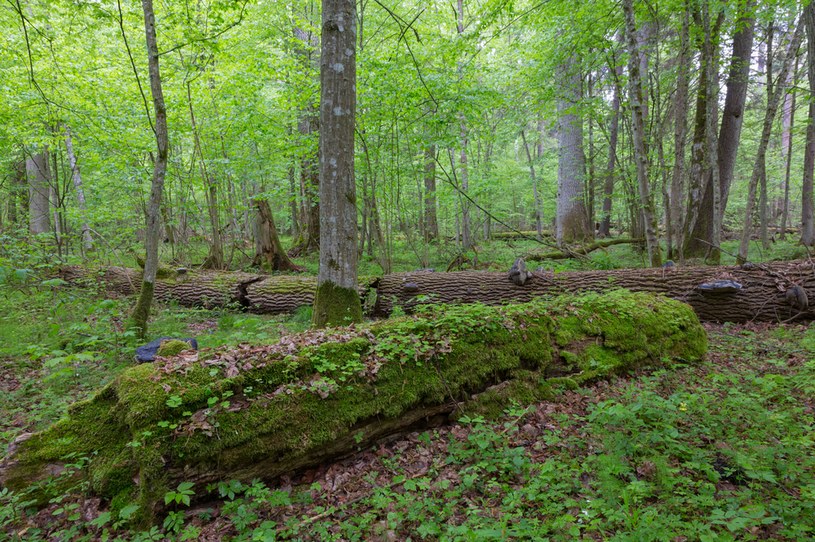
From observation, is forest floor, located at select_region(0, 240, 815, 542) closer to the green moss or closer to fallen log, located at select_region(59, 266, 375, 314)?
the green moss

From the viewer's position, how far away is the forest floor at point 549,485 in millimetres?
2174

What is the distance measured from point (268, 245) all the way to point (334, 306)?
6.72 metres

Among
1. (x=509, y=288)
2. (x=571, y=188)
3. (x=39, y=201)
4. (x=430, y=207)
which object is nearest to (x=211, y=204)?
(x=430, y=207)

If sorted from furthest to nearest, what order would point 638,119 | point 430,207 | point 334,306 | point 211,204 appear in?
point 430,207 → point 211,204 → point 638,119 → point 334,306

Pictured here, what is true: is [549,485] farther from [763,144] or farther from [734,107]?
[734,107]

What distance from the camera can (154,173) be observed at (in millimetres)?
5613

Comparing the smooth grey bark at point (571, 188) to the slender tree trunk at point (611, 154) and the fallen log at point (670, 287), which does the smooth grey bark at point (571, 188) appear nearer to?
the slender tree trunk at point (611, 154)

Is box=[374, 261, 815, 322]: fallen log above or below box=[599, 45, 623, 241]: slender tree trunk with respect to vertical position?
below

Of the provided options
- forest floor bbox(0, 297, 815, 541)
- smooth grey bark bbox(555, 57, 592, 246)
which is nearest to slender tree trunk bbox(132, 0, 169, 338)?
forest floor bbox(0, 297, 815, 541)

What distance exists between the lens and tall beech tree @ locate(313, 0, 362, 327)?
4.79 m

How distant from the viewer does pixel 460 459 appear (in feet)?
10.4

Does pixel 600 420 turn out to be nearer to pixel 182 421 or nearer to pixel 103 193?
pixel 182 421

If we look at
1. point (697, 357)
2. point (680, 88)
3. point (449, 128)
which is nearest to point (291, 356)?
point (697, 357)

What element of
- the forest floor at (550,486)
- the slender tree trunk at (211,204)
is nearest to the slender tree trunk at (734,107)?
the forest floor at (550,486)
